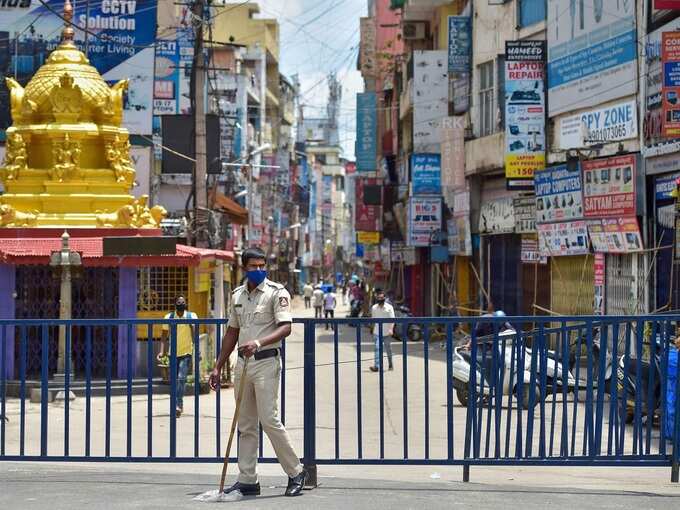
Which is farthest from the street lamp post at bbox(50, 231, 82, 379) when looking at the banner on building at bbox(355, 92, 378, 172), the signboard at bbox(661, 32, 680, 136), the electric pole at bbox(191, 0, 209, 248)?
the banner on building at bbox(355, 92, 378, 172)

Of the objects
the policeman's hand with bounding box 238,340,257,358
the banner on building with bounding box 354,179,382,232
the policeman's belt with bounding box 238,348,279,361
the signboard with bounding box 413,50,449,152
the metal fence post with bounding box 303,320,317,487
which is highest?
the signboard with bounding box 413,50,449,152

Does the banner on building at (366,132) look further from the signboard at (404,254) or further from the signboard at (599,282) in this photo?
the signboard at (599,282)

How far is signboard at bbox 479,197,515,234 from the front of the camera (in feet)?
111

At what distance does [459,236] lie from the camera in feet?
129

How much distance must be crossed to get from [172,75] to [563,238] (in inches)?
739

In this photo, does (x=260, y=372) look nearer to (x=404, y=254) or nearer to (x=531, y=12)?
(x=531, y=12)

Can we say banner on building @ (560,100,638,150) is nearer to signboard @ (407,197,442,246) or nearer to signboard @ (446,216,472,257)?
signboard @ (446,216,472,257)

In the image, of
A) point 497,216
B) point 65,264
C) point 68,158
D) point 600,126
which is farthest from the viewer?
point 497,216

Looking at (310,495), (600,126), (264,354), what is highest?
(600,126)

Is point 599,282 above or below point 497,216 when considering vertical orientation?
below

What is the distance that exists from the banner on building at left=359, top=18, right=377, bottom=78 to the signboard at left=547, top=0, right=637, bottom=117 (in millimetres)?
37781

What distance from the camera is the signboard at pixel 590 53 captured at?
83.7 feet

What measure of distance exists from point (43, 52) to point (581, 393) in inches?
1253

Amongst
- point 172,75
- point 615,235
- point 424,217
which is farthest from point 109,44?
point 615,235
